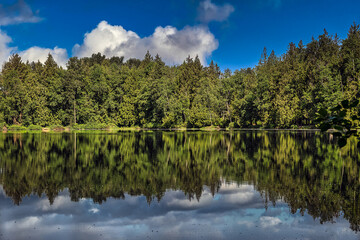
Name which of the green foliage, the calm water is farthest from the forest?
the green foliage

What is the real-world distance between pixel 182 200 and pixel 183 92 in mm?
88986

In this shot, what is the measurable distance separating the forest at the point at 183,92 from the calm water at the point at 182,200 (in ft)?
196

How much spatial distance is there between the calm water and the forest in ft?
196

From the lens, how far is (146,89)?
99625 mm

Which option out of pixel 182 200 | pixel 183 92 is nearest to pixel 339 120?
pixel 182 200

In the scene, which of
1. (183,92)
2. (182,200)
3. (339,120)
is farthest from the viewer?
(183,92)

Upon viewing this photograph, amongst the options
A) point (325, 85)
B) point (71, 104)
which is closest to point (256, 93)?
point (325, 85)

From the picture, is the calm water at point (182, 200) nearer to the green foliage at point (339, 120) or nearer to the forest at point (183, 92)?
the green foliage at point (339, 120)

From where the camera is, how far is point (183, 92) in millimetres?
100625

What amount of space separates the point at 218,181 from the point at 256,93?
75783 millimetres

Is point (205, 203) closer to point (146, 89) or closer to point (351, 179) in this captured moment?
point (351, 179)

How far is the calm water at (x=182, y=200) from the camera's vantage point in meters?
9.18

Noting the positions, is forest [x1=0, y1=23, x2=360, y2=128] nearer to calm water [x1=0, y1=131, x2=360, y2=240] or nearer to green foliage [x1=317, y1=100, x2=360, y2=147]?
calm water [x1=0, y1=131, x2=360, y2=240]

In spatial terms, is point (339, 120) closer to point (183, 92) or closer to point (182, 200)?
point (182, 200)
